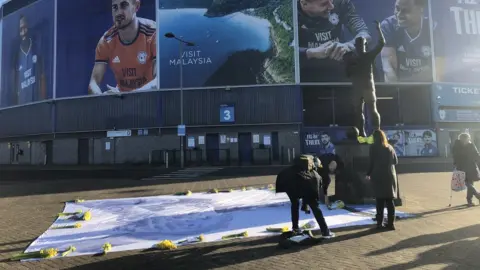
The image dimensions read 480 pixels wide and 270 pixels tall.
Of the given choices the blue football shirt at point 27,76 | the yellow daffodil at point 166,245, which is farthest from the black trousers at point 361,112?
the blue football shirt at point 27,76

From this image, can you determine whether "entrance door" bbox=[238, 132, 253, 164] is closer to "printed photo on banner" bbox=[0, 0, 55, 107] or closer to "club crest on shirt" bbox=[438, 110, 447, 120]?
"club crest on shirt" bbox=[438, 110, 447, 120]

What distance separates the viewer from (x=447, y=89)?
105 feet

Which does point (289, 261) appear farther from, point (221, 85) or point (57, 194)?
point (221, 85)

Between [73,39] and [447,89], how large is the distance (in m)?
35.1

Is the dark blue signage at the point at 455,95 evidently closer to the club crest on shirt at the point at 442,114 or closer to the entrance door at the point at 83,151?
the club crest on shirt at the point at 442,114

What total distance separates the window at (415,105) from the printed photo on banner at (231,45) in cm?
1060

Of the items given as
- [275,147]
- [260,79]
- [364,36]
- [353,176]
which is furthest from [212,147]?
[353,176]

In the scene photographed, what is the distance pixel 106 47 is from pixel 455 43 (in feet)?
104

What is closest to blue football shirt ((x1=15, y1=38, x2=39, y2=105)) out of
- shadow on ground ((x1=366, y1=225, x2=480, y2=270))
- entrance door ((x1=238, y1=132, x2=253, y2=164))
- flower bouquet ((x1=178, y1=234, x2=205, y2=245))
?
entrance door ((x1=238, y1=132, x2=253, y2=164))

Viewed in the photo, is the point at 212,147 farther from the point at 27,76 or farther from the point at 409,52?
the point at 27,76

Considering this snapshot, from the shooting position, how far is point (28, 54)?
133 feet

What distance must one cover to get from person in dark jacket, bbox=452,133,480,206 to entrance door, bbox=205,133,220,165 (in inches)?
870

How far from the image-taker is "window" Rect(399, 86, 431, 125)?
32.1 meters

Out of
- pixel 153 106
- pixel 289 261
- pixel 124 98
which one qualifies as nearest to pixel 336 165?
pixel 289 261
